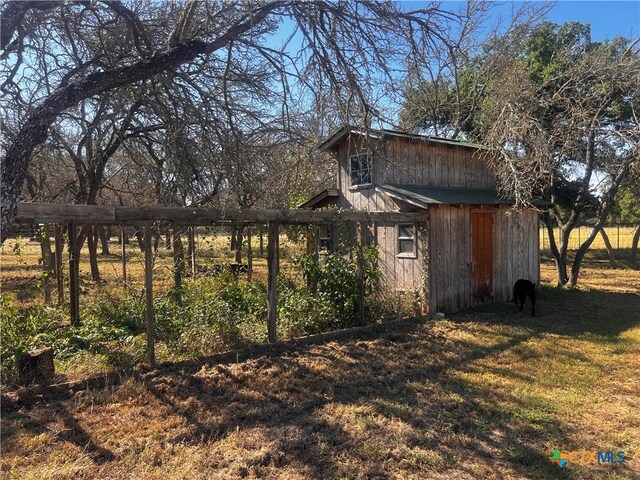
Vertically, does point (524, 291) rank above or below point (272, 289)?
below

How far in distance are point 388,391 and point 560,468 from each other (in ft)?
7.02

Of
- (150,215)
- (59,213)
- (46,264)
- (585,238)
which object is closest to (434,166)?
(150,215)

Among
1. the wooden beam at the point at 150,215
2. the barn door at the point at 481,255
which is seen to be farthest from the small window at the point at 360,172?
the wooden beam at the point at 150,215

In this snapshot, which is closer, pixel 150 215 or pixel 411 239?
pixel 150 215

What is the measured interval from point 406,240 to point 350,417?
688 centimetres

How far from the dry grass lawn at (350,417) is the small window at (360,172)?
18.9 feet

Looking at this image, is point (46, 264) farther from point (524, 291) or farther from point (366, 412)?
point (524, 291)

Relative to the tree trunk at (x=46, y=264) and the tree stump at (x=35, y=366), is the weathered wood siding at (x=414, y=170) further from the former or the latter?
the tree stump at (x=35, y=366)

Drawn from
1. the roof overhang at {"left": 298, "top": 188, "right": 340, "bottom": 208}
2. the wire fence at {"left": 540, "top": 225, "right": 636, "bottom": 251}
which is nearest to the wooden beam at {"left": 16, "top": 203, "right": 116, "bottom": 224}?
the roof overhang at {"left": 298, "top": 188, "right": 340, "bottom": 208}

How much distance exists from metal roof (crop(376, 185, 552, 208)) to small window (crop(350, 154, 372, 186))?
0.66 metres

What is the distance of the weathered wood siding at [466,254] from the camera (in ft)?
33.3

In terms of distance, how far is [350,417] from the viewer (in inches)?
185

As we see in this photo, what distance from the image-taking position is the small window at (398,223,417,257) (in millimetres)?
10828

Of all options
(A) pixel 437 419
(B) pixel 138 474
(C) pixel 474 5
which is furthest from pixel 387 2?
(B) pixel 138 474
